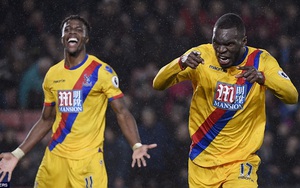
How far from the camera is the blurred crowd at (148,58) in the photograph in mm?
10156

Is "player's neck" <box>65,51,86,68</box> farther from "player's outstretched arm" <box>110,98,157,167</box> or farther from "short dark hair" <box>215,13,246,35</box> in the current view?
"short dark hair" <box>215,13,246,35</box>

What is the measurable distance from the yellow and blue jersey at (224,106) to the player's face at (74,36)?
841 millimetres

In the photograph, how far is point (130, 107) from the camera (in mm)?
10180

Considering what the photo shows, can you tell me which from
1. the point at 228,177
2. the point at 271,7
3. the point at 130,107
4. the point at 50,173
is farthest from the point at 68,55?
the point at 271,7

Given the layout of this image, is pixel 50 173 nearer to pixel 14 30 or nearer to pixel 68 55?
pixel 68 55

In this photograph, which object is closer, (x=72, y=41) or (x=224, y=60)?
(x=224, y=60)

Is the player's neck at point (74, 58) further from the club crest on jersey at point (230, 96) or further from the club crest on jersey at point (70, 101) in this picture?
the club crest on jersey at point (230, 96)

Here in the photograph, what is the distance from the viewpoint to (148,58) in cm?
1023

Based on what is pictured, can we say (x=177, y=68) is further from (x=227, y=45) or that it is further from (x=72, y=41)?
(x=72, y=41)

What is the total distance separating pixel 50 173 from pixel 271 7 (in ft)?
15.4

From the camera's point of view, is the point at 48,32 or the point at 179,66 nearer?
the point at 179,66

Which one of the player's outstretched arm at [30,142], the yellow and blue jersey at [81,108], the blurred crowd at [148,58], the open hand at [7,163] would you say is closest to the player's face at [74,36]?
the yellow and blue jersey at [81,108]

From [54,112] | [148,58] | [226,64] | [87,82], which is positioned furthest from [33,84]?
[226,64]

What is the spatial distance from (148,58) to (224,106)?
156 inches
